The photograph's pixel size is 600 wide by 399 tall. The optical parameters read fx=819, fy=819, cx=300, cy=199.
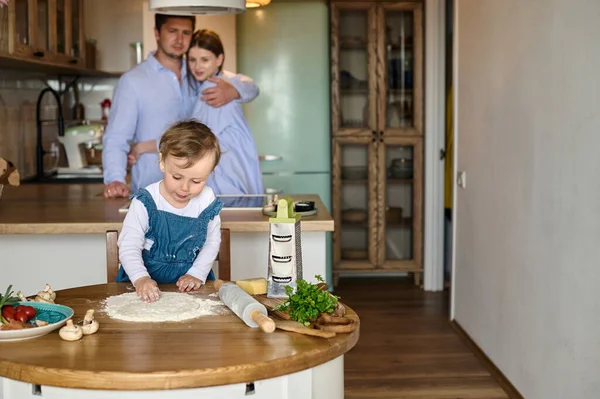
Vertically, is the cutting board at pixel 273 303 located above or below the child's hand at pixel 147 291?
below

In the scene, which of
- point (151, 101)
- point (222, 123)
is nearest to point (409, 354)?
point (222, 123)

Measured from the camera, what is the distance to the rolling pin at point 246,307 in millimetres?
1719

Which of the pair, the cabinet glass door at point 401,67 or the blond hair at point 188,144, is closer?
the blond hair at point 188,144

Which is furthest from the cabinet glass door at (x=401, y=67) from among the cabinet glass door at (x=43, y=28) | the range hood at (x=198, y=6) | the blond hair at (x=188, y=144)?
the blond hair at (x=188, y=144)

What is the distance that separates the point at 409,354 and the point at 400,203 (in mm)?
1877

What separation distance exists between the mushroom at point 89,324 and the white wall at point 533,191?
4.96ft

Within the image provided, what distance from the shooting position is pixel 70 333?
1.66m

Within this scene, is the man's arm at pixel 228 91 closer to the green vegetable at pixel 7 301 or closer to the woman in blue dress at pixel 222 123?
the woman in blue dress at pixel 222 123

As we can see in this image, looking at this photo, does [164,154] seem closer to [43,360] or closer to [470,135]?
[43,360]

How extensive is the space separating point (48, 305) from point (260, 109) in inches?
151

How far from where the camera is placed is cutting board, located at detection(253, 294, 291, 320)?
1812mm

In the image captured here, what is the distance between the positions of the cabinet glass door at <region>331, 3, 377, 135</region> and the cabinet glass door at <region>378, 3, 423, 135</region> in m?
0.07

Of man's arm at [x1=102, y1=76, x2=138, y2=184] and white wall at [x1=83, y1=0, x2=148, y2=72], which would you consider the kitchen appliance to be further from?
man's arm at [x1=102, y1=76, x2=138, y2=184]

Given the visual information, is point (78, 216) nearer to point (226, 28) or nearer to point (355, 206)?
point (226, 28)
